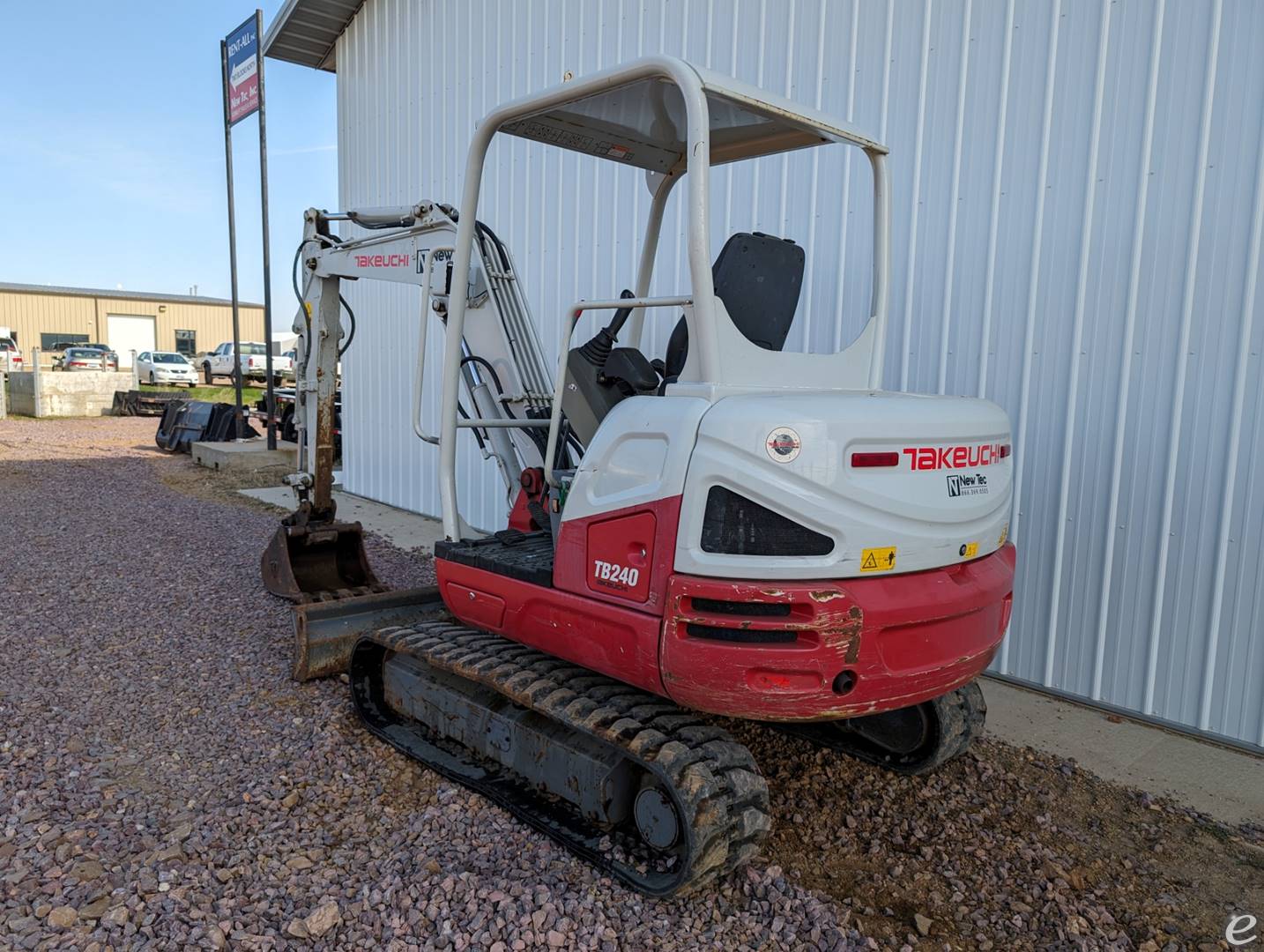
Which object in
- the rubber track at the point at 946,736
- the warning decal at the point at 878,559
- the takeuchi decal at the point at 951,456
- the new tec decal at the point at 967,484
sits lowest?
the rubber track at the point at 946,736

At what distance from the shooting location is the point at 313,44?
11703 millimetres

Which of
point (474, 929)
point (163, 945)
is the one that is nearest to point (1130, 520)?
point (474, 929)

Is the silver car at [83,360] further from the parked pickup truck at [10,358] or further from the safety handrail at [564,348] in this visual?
the safety handrail at [564,348]

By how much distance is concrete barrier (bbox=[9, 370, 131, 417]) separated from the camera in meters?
22.0

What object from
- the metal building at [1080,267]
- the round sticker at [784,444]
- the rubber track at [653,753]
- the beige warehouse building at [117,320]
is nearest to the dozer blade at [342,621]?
the rubber track at [653,753]

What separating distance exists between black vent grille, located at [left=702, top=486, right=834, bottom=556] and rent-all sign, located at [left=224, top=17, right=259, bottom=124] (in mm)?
14414

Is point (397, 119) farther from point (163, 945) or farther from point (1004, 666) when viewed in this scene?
point (163, 945)

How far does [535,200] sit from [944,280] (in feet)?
13.8

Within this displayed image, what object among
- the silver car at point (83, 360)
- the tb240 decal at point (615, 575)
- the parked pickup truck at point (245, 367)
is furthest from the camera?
the parked pickup truck at point (245, 367)

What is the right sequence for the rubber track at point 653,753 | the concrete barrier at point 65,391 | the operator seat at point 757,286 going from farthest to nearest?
the concrete barrier at point 65,391, the operator seat at point 757,286, the rubber track at point 653,753

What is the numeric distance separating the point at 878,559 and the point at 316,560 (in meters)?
4.43

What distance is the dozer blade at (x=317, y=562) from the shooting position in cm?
600

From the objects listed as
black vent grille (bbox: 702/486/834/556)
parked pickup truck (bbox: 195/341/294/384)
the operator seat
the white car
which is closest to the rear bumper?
black vent grille (bbox: 702/486/834/556)

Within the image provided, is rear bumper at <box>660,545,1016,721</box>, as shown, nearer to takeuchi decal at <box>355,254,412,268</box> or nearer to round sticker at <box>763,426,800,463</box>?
round sticker at <box>763,426,800,463</box>
